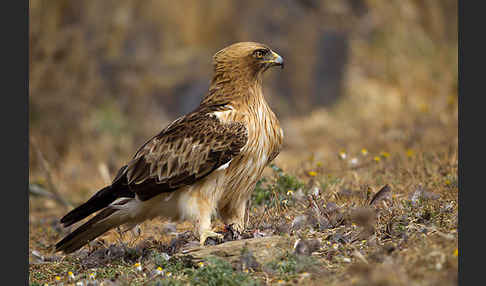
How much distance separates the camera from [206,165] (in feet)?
15.8

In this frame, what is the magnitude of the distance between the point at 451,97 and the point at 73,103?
261 inches

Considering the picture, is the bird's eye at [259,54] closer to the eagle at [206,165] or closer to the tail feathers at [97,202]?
the eagle at [206,165]

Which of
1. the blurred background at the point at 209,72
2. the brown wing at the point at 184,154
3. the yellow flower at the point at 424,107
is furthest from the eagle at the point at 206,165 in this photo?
the yellow flower at the point at 424,107

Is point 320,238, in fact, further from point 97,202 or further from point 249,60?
point 97,202

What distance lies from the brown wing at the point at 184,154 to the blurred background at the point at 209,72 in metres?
3.62

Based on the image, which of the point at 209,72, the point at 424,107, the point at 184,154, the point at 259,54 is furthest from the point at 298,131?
the point at 184,154

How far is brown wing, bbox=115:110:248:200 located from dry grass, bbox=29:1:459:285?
53 cm

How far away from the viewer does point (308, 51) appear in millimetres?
13531

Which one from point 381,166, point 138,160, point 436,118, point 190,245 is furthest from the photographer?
point 436,118

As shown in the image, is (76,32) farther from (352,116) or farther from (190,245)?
(190,245)

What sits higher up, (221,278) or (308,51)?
(308,51)

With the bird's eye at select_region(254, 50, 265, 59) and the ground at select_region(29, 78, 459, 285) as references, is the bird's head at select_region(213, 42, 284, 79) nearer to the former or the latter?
the bird's eye at select_region(254, 50, 265, 59)

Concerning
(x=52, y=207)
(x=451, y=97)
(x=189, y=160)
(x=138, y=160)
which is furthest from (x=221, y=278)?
(x=451, y=97)

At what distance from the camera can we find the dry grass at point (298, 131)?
13.5 feet
